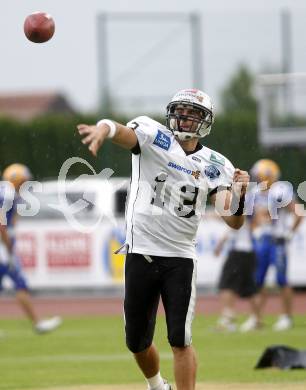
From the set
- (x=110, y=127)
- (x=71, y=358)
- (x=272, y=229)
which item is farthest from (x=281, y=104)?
(x=110, y=127)

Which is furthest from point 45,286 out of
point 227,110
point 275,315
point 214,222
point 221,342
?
point 227,110

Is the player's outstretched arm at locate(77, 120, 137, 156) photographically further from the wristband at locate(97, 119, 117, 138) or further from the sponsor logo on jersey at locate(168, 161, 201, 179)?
the sponsor logo on jersey at locate(168, 161, 201, 179)

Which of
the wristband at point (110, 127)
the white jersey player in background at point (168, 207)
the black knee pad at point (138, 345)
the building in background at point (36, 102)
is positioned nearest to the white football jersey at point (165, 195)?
the white jersey player in background at point (168, 207)

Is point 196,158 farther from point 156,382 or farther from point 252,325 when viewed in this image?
point 252,325

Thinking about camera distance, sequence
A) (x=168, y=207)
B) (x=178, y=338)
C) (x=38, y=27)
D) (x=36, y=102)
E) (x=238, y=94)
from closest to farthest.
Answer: (x=178, y=338) → (x=168, y=207) → (x=38, y=27) → (x=238, y=94) → (x=36, y=102)

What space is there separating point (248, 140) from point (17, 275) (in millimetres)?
10912

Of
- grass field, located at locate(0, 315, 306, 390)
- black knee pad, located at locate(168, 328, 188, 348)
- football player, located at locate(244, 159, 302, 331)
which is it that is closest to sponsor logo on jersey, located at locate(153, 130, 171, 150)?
black knee pad, located at locate(168, 328, 188, 348)

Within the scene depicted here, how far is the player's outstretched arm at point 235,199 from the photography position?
7383mm

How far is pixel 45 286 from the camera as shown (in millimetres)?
18844

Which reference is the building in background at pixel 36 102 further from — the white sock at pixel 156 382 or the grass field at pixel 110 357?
the white sock at pixel 156 382

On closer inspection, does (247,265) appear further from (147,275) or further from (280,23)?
(280,23)

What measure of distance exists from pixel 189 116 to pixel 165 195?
1.79 feet

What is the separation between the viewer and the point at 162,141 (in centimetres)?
729

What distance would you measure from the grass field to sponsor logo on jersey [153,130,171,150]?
2279 mm
